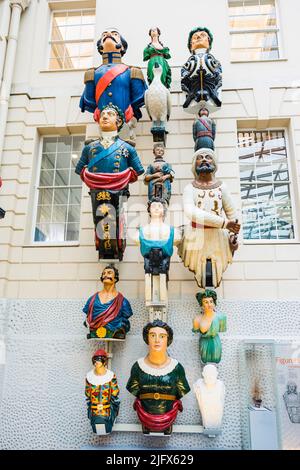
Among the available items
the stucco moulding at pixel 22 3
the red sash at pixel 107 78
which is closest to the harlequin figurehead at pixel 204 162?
the red sash at pixel 107 78

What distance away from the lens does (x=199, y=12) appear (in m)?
6.59

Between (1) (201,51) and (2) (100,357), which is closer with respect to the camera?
(2) (100,357)

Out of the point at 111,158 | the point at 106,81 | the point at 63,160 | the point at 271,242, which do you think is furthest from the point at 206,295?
the point at 63,160

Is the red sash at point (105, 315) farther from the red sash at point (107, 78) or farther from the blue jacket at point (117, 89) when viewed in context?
the red sash at point (107, 78)

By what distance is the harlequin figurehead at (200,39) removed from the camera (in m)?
5.71

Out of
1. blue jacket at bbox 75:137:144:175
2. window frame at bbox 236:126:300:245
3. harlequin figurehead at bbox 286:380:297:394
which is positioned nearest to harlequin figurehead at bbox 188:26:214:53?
window frame at bbox 236:126:300:245

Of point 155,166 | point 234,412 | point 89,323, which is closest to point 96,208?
point 155,166

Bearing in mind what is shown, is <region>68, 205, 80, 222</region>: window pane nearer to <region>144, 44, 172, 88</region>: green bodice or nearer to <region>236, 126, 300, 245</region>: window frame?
<region>144, 44, 172, 88</region>: green bodice

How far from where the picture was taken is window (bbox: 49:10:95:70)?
22.6ft

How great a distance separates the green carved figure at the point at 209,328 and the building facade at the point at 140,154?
328 millimetres

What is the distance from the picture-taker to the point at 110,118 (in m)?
5.04

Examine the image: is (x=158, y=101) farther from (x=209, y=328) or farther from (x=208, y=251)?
(x=209, y=328)

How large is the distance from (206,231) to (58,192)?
7.77ft
